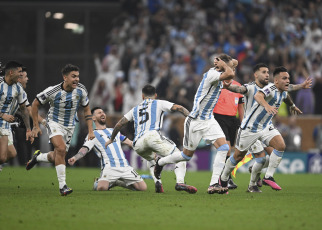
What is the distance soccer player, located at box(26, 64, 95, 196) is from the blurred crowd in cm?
913

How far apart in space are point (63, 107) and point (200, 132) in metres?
2.35

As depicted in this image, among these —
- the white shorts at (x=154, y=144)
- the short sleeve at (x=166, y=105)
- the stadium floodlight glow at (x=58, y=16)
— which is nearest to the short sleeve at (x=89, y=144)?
the white shorts at (x=154, y=144)

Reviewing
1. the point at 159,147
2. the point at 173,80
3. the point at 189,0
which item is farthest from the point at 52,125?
the point at 189,0

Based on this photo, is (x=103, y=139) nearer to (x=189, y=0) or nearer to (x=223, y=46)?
(x=223, y=46)

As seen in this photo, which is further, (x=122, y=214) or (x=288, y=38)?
(x=288, y=38)

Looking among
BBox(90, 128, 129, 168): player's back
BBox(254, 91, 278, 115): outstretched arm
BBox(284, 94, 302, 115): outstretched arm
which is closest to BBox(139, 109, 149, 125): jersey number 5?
BBox(90, 128, 129, 168): player's back

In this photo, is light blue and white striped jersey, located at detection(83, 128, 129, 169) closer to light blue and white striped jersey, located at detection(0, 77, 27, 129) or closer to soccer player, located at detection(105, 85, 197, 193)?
soccer player, located at detection(105, 85, 197, 193)

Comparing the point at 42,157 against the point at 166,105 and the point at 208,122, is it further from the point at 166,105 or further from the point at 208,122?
the point at 208,122

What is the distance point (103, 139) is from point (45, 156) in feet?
4.22

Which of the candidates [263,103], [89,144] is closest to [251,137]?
[263,103]

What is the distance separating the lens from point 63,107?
1138 cm

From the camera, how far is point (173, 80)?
21.1 meters

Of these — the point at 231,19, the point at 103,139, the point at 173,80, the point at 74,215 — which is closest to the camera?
the point at 74,215

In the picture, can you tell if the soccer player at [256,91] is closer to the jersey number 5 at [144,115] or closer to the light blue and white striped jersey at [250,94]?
the light blue and white striped jersey at [250,94]
